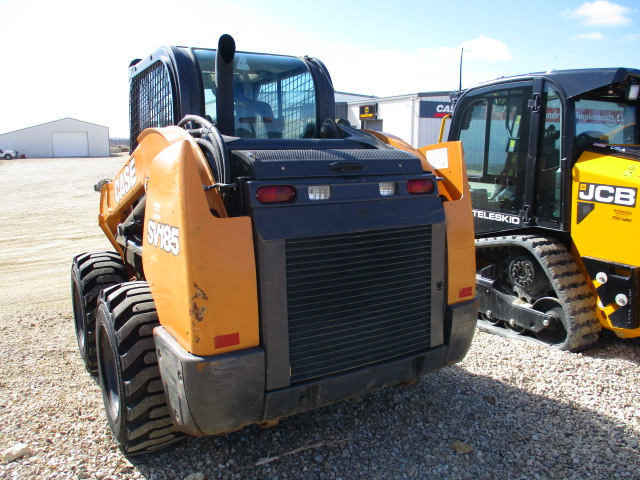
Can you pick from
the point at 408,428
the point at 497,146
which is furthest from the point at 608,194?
the point at 408,428

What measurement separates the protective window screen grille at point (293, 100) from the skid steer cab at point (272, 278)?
1.42 ft

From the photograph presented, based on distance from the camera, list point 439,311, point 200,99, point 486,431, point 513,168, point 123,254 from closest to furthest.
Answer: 1. point 439,311
2. point 486,431
3. point 200,99
4. point 123,254
5. point 513,168

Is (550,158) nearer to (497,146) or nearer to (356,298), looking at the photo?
(497,146)

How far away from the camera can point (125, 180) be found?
374 cm

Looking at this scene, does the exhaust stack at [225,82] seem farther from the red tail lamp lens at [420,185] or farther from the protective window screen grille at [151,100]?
the red tail lamp lens at [420,185]

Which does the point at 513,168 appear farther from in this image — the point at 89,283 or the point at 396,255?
the point at 89,283

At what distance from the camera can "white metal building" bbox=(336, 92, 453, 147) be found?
20.9m

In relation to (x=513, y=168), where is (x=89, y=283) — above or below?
below

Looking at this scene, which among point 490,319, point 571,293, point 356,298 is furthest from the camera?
point 490,319

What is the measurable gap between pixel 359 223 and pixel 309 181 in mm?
330

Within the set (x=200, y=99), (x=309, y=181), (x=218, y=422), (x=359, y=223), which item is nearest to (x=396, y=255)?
(x=359, y=223)

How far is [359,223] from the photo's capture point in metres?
2.69

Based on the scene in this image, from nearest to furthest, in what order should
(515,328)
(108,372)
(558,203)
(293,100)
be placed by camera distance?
(108,372), (293,100), (558,203), (515,328)

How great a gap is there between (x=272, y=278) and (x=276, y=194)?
40cm
